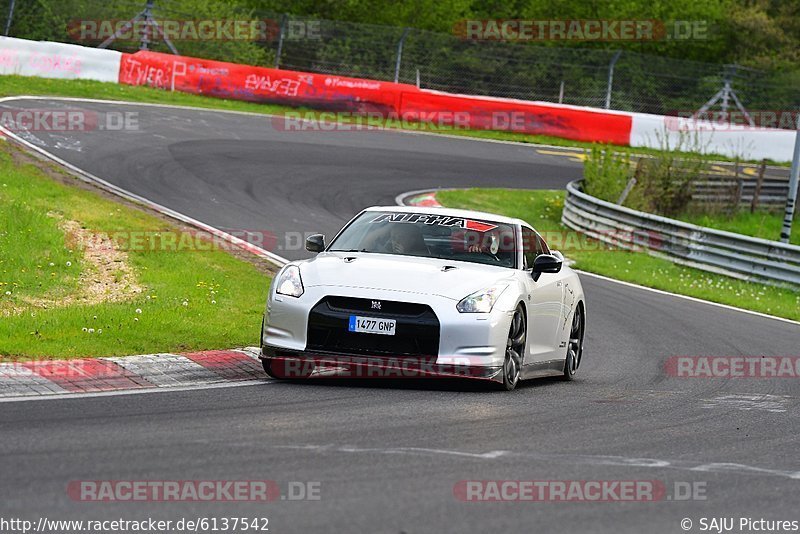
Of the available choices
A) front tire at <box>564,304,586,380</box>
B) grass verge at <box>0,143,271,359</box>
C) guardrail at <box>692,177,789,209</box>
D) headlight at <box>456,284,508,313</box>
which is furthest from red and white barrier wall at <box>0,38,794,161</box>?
headlight at <box>456,284,508,313</box>

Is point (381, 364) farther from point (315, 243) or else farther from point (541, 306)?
point (541, 306)

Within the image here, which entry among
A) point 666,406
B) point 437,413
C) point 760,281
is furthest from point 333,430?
point 760,281

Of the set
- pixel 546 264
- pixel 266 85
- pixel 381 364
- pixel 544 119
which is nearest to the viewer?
pixel 381 364

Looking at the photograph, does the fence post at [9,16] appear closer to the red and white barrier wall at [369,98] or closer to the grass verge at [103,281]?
the red and white barrier wall at [369,98]

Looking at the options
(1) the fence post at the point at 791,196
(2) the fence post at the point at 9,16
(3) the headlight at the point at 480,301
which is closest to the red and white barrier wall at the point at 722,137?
(1) the fence post at the point at 791,196

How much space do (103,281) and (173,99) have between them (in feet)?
63.0

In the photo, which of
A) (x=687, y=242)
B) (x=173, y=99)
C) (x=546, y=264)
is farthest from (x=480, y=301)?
(x=173, y=99)

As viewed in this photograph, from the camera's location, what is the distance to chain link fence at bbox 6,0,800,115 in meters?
37.6

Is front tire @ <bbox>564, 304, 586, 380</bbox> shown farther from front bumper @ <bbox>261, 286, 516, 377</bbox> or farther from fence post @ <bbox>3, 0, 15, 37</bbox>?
fence post @ <bbox>3, 0, 15, 37</bbox>

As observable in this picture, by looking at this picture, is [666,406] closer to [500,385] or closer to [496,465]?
[500,385]

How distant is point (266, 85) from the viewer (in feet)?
114

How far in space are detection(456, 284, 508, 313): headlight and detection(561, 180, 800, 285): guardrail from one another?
13575mm

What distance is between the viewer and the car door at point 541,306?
34.1 ft

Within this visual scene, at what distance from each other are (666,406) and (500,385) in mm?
1231
